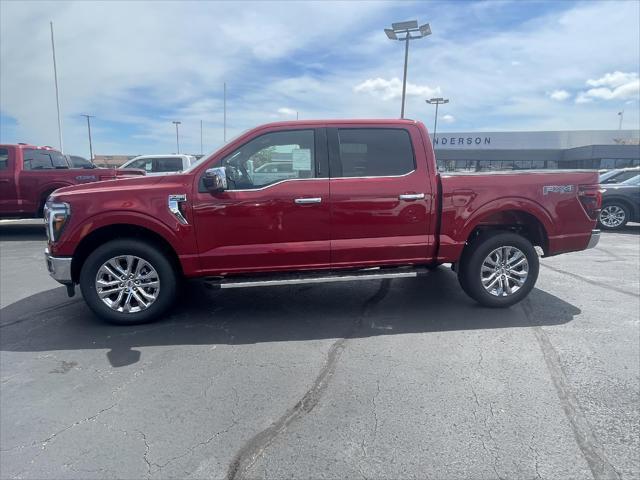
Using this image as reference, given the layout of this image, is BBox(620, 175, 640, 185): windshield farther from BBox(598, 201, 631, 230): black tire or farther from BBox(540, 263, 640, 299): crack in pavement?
BBox(540, 263, 640, 299): crack in pavement

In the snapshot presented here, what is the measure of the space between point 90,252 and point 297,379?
2704 mm

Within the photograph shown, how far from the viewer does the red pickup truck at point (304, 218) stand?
424 cm

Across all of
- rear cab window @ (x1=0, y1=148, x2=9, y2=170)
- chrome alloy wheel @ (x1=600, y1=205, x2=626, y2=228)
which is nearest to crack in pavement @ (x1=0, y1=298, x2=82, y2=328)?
rear cab window @ (x1=0, y1=148, x2=9, y2=170)

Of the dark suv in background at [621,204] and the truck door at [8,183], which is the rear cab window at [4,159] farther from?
the dark suv in background at [621,204]

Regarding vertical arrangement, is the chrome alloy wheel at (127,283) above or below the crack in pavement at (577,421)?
above

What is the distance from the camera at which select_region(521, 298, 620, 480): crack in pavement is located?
7.62ft

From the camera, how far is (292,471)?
233cm

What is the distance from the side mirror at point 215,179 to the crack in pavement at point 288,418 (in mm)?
1891

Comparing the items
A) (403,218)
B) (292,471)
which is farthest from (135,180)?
(292,471)

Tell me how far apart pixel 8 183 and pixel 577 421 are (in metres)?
11.3

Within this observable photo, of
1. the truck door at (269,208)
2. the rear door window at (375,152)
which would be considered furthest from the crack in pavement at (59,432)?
the rear door window at (375,152)

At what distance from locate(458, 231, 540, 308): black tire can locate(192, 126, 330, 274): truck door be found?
1.63m

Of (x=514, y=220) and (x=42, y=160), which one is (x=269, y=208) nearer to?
(x=514, y=220)

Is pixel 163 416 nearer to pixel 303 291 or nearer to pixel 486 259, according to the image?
pixel 303 291
